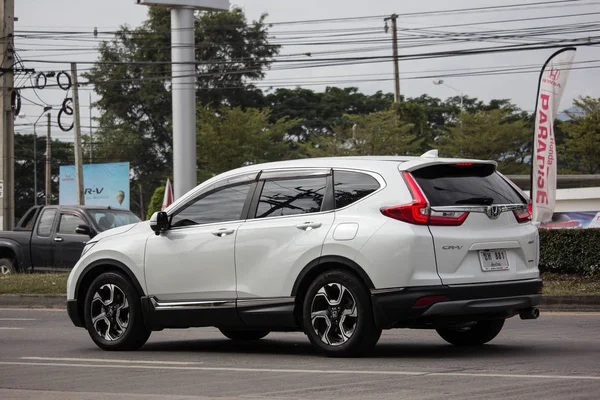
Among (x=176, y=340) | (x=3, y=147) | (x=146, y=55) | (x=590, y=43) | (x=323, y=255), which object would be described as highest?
(x=146, y=55)

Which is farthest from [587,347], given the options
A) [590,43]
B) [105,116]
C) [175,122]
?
[105,116]

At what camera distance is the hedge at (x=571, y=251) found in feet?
61.8

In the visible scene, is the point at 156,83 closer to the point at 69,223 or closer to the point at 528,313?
the point at 69,223

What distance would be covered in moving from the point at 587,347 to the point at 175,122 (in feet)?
85.8

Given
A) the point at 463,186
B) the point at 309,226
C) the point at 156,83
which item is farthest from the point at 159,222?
the point at 156,83

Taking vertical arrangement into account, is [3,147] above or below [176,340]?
above

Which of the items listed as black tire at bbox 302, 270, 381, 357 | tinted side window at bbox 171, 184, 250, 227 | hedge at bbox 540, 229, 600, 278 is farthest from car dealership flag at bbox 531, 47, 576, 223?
black tire at bbox 302, 270, 381, 357

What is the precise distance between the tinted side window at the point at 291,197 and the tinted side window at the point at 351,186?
0.15 meters

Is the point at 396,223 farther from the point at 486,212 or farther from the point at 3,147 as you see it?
the point at 3,147

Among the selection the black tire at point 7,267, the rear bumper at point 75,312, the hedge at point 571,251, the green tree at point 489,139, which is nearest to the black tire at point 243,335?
the rear bumper at point 75,312

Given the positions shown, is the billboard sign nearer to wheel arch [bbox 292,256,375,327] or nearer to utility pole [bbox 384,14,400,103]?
utility pole [bbox 384,14,400,103]

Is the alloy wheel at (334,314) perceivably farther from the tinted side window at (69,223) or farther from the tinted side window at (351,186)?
the tinted side window at (69,223)

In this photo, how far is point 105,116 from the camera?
86875 millimetres

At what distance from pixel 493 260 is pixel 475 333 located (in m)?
1.32
